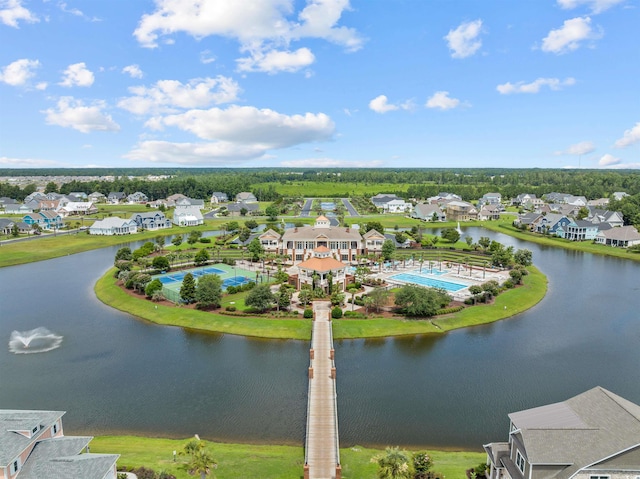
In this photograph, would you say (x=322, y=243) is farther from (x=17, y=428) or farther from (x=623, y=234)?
(x=623, y=234)

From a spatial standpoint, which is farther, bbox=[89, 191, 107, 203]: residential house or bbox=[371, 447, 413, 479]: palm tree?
bbox=[89, 191, 107, 203]: residential house

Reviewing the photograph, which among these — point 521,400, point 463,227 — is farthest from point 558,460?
point 463,227

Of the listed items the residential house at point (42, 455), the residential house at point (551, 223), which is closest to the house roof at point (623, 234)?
the residential house at point (551, 223)

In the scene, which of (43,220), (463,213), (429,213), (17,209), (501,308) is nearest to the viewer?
(501,308)

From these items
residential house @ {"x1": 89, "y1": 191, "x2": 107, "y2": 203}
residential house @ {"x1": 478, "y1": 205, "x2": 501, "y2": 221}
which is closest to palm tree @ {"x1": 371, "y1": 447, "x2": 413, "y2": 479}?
residential house @ {"x1": 478, "y1": 205, "x2": 501, "y2": 221}

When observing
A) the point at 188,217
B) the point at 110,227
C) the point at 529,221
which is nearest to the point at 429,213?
the point at 529,221

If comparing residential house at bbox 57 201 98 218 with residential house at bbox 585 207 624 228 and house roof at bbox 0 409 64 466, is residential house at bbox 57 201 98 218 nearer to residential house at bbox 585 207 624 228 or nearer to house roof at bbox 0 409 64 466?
house roof at bbox 0 409 64 466

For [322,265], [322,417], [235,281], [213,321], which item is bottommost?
[322,417]

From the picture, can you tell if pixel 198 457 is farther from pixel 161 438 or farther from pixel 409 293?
pixel 409 293
